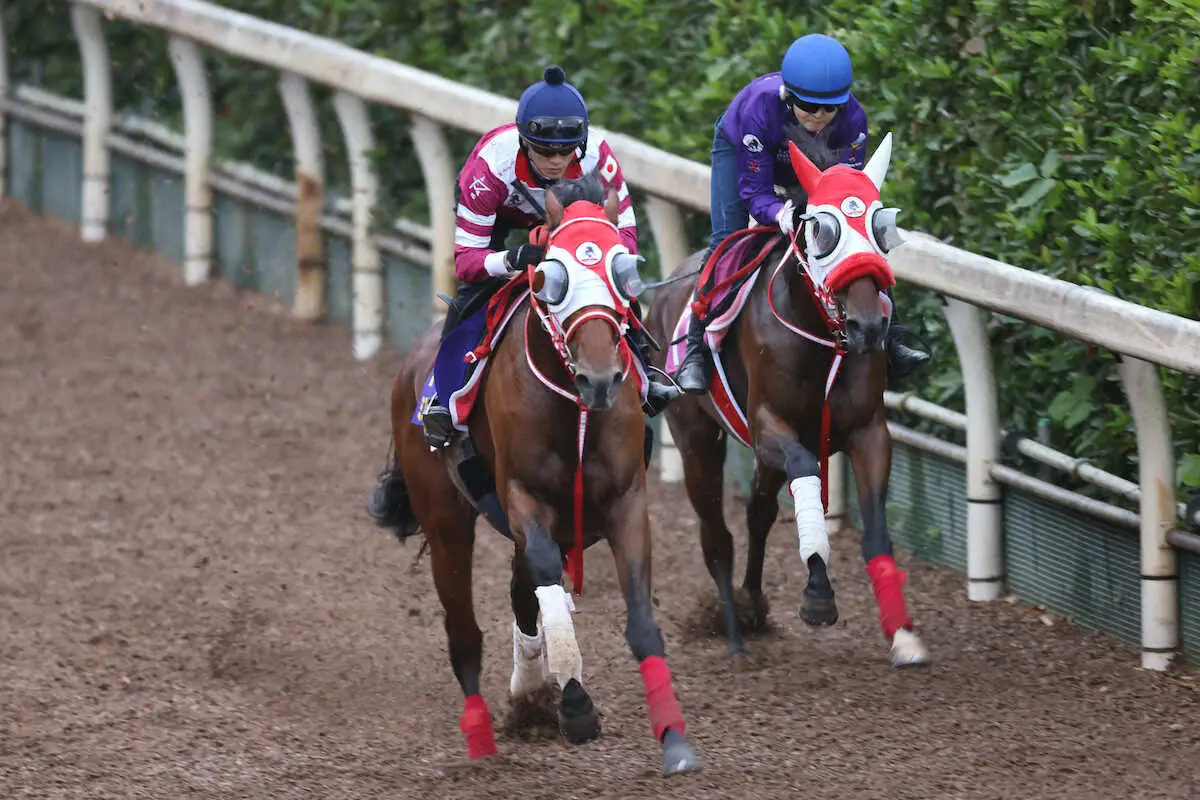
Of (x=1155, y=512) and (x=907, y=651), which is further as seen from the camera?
(x=1155, y=512)

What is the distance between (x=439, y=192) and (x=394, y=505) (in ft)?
13.2

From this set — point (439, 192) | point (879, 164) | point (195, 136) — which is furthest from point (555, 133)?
point (195, 136)

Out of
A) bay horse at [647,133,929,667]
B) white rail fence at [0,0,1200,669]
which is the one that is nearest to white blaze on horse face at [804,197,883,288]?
bay horse at [647,133,929,667]

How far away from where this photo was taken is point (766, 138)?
775 cm

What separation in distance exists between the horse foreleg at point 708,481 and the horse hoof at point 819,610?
1.16 metres

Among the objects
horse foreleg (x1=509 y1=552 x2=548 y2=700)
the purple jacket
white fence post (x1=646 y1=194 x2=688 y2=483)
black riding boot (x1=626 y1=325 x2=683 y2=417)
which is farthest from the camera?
white fence post (x1=646 y1=194 x2=688 y2=483)

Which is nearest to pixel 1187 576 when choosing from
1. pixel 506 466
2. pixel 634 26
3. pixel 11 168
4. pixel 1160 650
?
pixel 1160 650

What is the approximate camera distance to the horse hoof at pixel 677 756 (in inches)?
239

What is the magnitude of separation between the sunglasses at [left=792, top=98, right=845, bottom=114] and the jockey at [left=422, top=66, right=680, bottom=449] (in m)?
0.97

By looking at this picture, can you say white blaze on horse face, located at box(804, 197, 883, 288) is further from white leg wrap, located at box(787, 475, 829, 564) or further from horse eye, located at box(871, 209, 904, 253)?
white leg wrap, located at box(787, 475, 829, 564)

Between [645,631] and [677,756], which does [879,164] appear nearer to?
[645,631]

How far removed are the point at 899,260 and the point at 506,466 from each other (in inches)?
97.0

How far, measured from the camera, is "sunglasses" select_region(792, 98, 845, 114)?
7.44 metres

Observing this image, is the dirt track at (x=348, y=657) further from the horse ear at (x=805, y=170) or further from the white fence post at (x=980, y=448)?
the horse ear at (x=805, y=170)
